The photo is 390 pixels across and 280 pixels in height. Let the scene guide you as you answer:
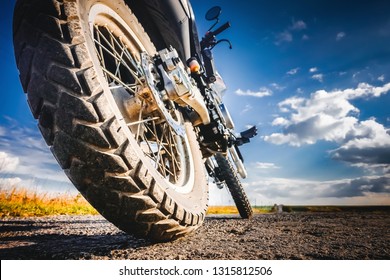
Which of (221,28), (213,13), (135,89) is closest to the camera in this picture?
(135,89)

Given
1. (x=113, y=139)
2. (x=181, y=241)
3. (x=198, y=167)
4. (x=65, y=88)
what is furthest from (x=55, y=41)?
(x=198, y=167)

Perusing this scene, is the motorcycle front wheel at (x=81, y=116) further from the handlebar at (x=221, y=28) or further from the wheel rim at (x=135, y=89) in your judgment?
the handlebar at (x=221, y=28)

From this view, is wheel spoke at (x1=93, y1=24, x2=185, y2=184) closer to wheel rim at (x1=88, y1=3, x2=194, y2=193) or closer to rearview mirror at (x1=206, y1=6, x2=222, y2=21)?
wheel rim at (x1=88, y1=3, x2=194, y2=193)

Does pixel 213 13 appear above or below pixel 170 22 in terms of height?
above

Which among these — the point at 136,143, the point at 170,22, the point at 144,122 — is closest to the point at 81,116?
the point at 136,143

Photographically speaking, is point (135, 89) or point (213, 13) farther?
point (213, 13)

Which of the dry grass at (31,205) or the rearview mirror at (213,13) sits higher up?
the rearview mirror at (213,13)

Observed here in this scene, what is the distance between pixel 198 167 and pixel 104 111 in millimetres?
698

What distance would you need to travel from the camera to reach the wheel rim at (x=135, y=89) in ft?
2.70

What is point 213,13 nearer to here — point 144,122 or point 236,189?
point 144,122

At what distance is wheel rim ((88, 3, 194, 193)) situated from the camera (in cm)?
82

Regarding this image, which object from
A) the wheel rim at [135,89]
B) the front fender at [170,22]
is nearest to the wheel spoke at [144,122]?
the wheel rim at [135,89]

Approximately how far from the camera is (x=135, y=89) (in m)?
0.89

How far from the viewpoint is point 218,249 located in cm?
69
